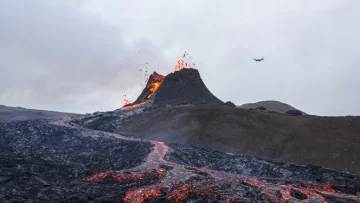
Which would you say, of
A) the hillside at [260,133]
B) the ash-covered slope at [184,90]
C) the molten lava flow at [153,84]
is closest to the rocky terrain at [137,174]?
the hillside at [260,133]

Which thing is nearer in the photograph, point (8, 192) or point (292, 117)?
point (8, 192)

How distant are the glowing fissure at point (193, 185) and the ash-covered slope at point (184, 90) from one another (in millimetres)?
39149

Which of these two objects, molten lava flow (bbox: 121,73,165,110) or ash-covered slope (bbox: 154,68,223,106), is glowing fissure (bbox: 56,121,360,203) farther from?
molten lava flow (bbox: 121,73,165,110)

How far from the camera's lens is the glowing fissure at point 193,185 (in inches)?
1023

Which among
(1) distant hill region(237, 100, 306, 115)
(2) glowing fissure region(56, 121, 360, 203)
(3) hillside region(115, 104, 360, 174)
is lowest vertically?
(2) glowing fissure region(56, 121, 360, 203)

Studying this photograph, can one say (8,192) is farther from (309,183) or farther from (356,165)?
(356,165)

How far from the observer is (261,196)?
26938mm

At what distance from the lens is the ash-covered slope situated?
78.6 meters

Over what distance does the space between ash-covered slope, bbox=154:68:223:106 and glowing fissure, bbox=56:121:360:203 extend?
3915cm

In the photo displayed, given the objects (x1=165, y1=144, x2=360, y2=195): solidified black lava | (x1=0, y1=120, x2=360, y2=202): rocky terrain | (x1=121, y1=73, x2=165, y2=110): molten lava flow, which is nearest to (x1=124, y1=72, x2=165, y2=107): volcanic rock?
(x1=121, y1=73, x2=165, y2=110): molten lava flow

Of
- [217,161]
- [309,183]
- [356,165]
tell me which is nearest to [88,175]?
[217,161]

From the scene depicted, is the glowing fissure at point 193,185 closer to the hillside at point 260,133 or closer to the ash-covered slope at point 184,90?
the hillside at point 260,133

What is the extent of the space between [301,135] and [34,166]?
39.1 metres

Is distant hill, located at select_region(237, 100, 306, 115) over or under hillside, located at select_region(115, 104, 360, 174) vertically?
over
